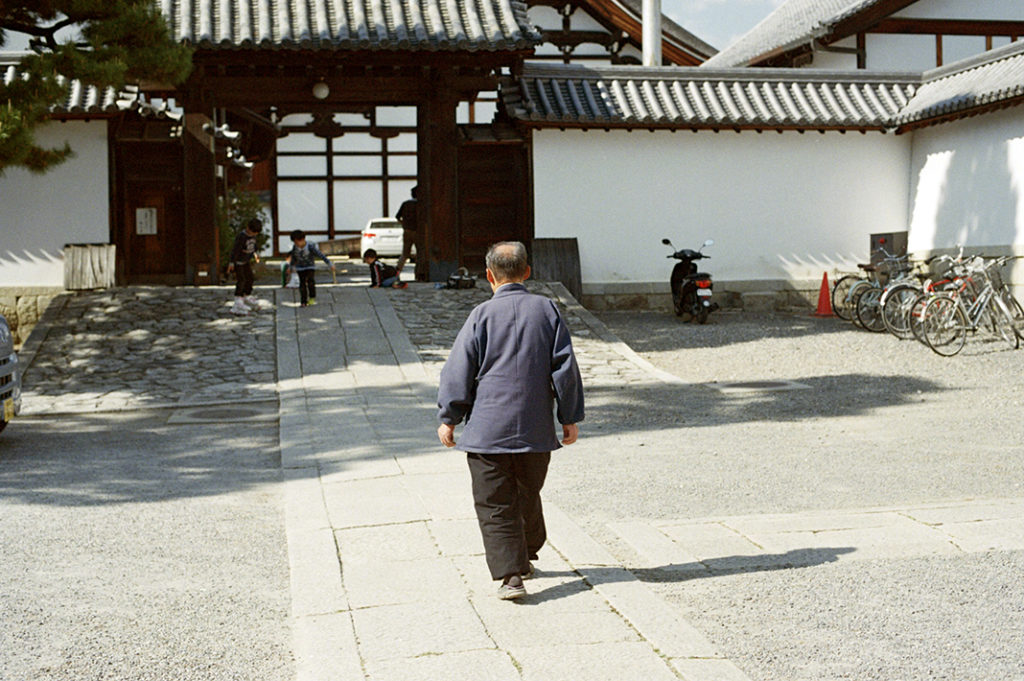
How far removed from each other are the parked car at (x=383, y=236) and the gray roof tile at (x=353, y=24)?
44.7 ft

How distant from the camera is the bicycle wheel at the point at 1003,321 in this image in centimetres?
1361

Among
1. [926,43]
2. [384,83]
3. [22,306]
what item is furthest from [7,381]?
[926,43]

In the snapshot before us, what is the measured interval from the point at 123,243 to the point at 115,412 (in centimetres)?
838

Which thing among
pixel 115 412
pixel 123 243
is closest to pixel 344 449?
pixel 115 412

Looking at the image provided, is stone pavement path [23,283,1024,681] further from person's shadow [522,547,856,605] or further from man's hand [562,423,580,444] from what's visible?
man's hand [562,423,580,444]

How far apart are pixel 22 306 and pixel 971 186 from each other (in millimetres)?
14440

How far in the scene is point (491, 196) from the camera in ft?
59.0

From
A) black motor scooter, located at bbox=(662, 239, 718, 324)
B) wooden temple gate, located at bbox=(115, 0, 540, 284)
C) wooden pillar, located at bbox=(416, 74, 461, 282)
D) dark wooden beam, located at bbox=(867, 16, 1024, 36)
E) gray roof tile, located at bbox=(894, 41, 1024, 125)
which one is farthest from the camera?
dark wooden beam, located at bbox=(867, 16, 1024, 36)

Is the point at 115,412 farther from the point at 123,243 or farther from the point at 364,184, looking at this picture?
the point at 364,184

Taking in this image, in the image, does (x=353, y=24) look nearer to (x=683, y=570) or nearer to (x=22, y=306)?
(x=22, y=306)

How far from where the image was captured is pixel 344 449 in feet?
27.9

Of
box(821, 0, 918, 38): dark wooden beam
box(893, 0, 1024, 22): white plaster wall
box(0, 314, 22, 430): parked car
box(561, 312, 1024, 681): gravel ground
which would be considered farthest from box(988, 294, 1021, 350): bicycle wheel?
box(0, 314, 22, 430): parked car

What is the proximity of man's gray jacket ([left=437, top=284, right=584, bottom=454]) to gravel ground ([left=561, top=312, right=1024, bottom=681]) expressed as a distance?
3.02 feet

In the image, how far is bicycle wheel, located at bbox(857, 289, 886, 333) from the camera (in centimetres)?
1578
